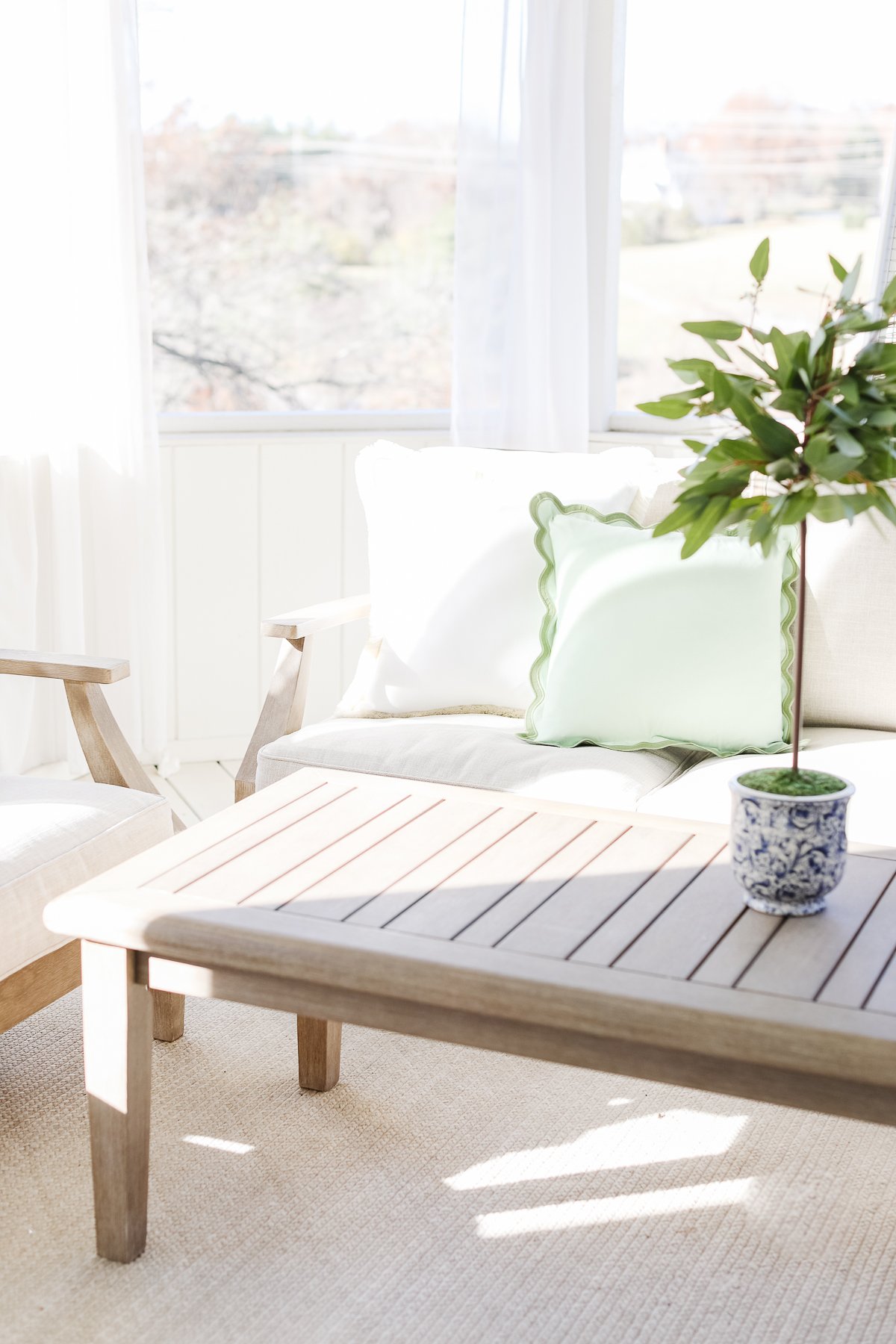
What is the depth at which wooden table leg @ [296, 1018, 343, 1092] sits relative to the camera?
2.00 m

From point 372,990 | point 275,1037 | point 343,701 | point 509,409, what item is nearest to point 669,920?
point 372,990

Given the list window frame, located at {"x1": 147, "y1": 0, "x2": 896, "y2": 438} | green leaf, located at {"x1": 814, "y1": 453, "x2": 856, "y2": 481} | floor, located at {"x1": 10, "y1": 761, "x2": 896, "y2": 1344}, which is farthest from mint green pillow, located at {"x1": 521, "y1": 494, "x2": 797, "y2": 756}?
window frame, located at {"x1": 147, "y1": 0, "x2": 896, "y2": 438}

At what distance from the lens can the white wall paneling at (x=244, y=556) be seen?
3.62m

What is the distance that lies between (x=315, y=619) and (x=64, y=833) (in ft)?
2.39

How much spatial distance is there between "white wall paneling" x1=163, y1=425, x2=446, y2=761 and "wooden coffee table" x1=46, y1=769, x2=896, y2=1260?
1.90 m

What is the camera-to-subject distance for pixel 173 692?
3.70 metres

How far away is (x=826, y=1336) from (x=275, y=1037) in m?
1.01

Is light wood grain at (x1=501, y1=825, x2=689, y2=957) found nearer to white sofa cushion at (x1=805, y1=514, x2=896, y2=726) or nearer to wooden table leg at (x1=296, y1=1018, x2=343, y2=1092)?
wooden table leg at (x1=296, y1=1018, x2=343, y2=1092)

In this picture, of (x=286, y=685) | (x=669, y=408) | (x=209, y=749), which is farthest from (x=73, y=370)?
(x=669, y=408)

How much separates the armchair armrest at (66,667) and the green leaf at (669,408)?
3.55ft

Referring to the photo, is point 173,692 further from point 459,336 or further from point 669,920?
point 669,920

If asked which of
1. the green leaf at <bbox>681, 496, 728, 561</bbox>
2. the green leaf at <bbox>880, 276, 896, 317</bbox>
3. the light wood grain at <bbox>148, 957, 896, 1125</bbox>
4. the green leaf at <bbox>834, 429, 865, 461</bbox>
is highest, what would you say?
the green leaf at <bbox>880, 276, 896, 317</bbox>

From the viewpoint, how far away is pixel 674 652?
2262 mm

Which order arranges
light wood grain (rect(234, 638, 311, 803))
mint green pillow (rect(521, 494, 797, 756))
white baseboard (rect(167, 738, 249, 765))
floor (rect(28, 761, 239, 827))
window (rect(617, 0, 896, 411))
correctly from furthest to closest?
white baseboard (rect(167, 738, 249, 765)), window (rect(617, 0, 896, 411)), floor (rect(28, 761, 239, 827)), light wood grain (rect(234, 638, 311, 803)), mint green pillow (rect(521, 494, 797, 756))
